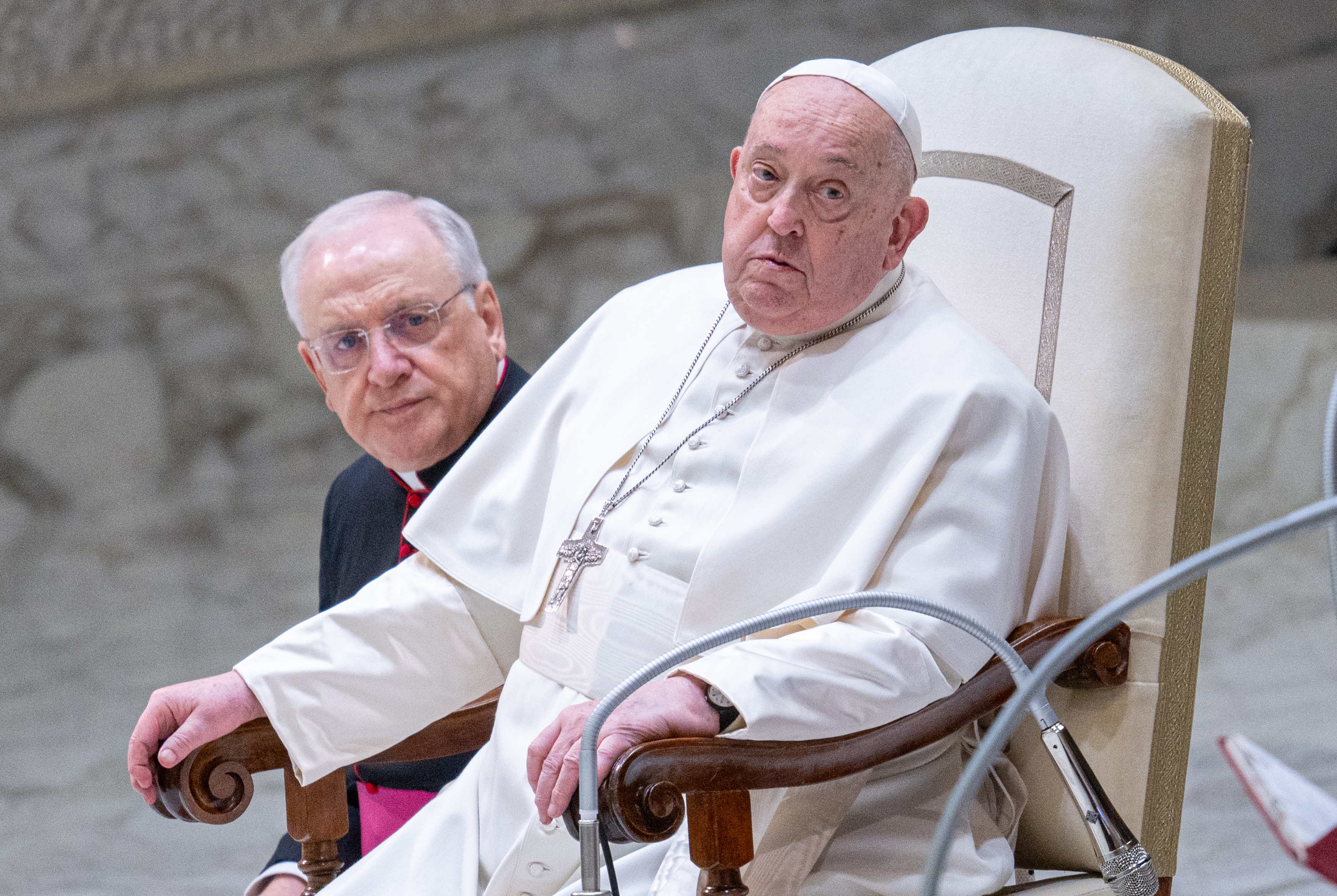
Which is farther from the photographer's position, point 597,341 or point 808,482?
point 597,341

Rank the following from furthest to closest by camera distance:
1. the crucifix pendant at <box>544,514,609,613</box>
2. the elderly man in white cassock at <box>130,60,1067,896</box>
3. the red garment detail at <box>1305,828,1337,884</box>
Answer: the crucifix pendant at <box>544,514,609,613</box>, the elderly man in white cassock at <box>130,60,1067,896</box>, the red garment detail at <box>1305,828,1337,884</box>

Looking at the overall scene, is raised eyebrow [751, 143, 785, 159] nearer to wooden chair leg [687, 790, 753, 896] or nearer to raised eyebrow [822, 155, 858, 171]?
raised eyebrow [822, 155, 858, 171]

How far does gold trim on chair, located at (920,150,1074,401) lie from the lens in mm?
1989

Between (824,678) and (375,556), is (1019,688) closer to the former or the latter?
(824,678)

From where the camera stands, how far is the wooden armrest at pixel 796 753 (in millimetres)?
1387

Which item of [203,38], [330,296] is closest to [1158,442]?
[330,296]

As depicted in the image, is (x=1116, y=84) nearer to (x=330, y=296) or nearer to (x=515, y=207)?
(x=330, y=296)

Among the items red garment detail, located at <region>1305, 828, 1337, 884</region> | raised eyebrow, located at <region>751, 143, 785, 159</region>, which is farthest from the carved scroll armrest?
red garment detail, located at <region>1305, 828, 1337, 884</region>

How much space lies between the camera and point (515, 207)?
6.49m

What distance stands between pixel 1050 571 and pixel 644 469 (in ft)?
1.89

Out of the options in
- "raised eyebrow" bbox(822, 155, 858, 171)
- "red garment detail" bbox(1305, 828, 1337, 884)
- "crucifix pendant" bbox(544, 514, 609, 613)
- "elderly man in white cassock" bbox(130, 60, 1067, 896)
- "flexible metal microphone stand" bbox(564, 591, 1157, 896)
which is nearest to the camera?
"red garment detail" bbox(1305, 828, 1337, 884)

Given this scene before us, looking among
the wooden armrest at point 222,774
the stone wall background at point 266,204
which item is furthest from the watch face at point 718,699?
the stone wall background at point 266,204

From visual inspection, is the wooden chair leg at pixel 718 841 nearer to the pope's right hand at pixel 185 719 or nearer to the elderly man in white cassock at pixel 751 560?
the elderly man in white cassock at pixel 751 560

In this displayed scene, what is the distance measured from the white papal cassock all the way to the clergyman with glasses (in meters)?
0.23
